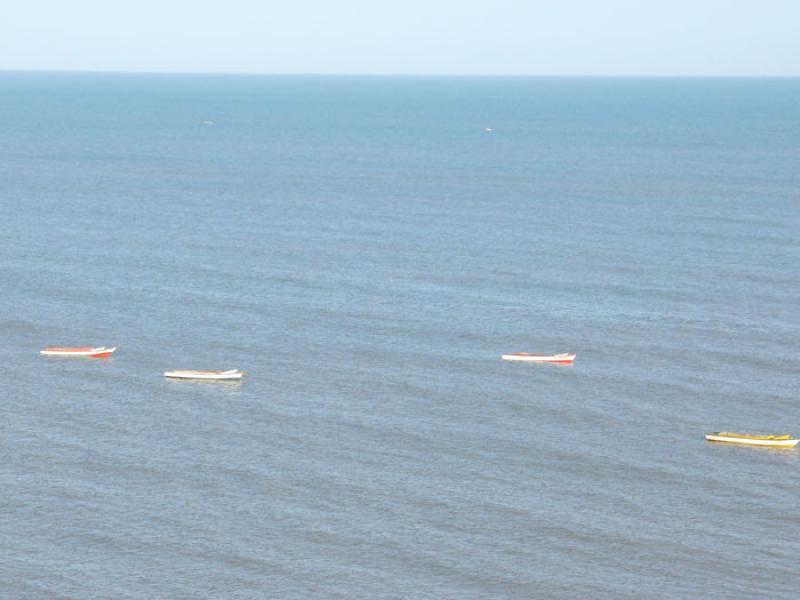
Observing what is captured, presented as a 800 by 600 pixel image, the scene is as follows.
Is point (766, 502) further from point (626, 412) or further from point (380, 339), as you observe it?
point (380, 339)

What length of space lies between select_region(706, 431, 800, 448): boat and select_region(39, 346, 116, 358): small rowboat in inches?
2035

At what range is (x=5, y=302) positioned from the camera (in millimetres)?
141625

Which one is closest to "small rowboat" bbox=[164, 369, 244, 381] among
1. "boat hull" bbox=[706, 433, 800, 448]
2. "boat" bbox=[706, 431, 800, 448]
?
"boat" bbox=[706, 431, 800, 448]

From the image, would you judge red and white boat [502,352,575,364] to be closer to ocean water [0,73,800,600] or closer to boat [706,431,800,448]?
ocean water [0,73,800,600]

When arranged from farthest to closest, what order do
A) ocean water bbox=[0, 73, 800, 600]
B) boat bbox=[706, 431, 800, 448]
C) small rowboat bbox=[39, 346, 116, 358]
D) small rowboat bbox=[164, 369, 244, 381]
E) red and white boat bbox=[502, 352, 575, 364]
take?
small rowboat bbox=[39, 346, 116, 358] < red and white boat bbox=[502, 352, 575, 364] < small rowboat bbox=[164, 369, 244, 381] < boat bbox=[706, 431, 800, 448] < ocean water bbox=[0, 73, 800, 600]

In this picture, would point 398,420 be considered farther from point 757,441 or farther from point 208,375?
point 757,441

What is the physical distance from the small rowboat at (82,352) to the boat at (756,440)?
51686 millimetres

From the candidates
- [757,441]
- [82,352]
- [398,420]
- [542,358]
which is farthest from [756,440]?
[82,352]

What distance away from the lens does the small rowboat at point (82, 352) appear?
123 m

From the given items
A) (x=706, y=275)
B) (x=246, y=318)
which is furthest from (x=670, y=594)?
(x=706, y=275)

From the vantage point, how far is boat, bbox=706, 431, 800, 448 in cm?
10225

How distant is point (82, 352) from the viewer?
403ft

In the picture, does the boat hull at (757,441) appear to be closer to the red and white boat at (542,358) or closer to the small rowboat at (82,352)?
the red and white boat at (542,358)

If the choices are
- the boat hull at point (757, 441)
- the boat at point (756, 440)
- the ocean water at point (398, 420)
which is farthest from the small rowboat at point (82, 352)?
the boat hull at point (757, 441)
